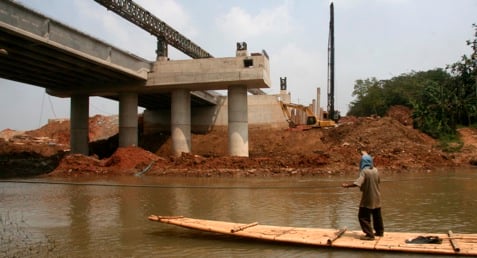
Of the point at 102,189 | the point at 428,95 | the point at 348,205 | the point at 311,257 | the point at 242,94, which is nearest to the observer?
the point at 311,257

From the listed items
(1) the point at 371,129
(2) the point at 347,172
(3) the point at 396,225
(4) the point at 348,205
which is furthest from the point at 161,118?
(3) the point at 396,225

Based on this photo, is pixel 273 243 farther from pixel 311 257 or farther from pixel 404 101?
pixel 404 101

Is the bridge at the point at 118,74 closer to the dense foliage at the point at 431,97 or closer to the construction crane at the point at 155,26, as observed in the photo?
the construction crane at the point at 155,26

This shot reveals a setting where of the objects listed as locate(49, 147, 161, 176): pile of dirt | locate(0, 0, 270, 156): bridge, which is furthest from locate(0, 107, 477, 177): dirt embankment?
locate(0, 0, 270, 156): bridge

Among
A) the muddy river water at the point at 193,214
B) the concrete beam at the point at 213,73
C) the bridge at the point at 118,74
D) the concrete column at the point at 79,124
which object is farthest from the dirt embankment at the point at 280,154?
the muddy river water at the point at 193,214

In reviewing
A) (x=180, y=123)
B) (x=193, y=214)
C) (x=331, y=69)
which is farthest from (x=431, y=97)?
(x=193, y=214)

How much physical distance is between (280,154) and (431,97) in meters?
16.5

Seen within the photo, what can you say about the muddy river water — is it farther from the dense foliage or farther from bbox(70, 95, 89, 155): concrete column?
bbox(70, 95, 89, 155): concrete column

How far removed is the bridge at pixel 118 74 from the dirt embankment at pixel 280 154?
2.71 meters

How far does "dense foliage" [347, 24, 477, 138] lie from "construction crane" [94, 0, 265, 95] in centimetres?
2333

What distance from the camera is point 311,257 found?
8023mm

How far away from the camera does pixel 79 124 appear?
39031mm

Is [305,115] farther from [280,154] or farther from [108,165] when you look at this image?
[108,165]

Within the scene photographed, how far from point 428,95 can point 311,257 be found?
41225 mm
